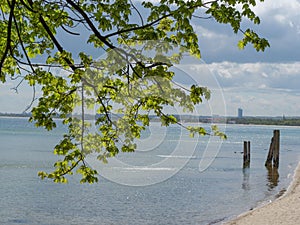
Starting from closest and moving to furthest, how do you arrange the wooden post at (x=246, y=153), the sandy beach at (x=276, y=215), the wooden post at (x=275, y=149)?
the sandy beach at (x=276, y=215) < the wooden post at (x=275, y=149) < the wooden post at (x=246, y=153)

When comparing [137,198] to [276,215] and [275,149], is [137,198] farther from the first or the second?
[275,149]

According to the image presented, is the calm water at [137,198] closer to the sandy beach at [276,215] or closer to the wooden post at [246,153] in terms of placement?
the sandy beach at [276,215]

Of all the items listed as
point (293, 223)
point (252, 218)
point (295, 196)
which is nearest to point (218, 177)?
point (295, 196)

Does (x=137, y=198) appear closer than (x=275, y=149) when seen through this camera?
Yes

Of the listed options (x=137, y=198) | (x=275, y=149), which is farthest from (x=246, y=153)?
(x=137, y=198)

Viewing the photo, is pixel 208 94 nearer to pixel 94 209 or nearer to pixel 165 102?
pixel 165 102

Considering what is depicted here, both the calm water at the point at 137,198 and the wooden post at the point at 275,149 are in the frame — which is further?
the wooden post at the point at 275,149

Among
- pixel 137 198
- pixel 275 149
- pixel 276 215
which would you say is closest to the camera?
pixel 276 215

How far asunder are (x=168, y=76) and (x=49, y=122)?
1623mm

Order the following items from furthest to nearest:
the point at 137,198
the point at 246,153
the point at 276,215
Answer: the point at 246,153 < the point at 137,198 < the point at 276,215

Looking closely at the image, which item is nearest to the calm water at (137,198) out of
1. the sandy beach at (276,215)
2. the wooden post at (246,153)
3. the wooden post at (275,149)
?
the sandy beach at (276,215)

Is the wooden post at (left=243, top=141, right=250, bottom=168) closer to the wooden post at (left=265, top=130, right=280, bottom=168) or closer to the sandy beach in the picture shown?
the wooden post at (left=265, top=130, right=280, bottom=168)

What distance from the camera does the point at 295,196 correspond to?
20953mm

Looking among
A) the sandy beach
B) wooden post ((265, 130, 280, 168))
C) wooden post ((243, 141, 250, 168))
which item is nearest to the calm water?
the sandy beach
